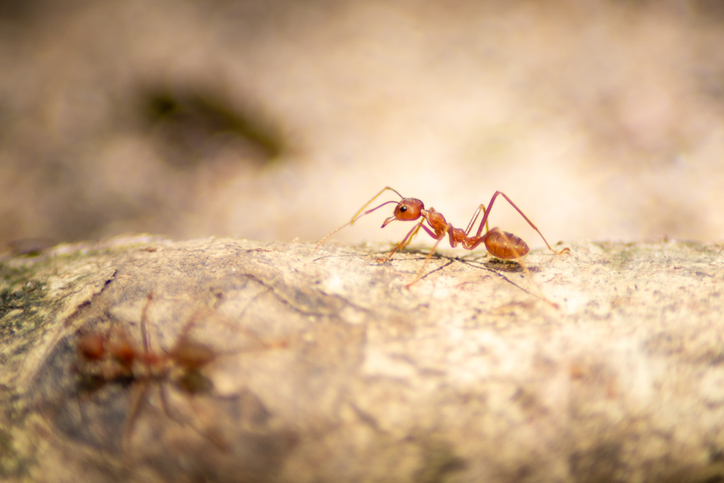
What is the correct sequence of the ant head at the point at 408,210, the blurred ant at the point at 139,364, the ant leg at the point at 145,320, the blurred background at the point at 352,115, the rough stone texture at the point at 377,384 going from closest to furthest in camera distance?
the rough stone texture at the point at 377,384, the blurred ant at the point at 139,364, the ant leg at the point at 145,320, the ant head at the point at 408,210, the blurred background at the point at 352,115

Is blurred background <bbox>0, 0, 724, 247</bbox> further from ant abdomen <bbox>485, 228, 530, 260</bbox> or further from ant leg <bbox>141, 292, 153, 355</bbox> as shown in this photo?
ant leg <bbox>141, 292, 153, 355</bbox>

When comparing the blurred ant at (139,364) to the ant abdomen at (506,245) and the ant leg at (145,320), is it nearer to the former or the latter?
the ant leg at (145,320)

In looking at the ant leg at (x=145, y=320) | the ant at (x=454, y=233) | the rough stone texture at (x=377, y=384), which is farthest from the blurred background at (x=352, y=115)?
the ant leg at (x=145, y=320)

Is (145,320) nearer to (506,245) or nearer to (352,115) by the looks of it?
(506,245)

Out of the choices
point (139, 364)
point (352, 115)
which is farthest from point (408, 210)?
point (352, 115)

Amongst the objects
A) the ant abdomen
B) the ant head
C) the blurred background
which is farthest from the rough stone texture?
the blurred background
